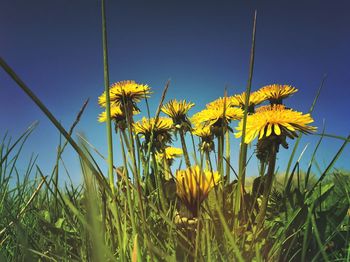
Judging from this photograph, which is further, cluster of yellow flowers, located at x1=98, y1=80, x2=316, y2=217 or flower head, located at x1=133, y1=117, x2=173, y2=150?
flower head, located at x1=133, y1=117, x2=173, y2=150

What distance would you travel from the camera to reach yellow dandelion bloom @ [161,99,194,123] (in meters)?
1.52

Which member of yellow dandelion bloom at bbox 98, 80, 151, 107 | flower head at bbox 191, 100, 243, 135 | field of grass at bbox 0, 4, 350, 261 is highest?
yellow dandelion bloom at bbox 98, 80, 151, 107

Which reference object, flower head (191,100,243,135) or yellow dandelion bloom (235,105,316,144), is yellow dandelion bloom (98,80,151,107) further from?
yellow dandelion bloom (235,105,316,144)

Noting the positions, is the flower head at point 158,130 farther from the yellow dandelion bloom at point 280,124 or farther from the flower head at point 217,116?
the yellow dandelion bloom at point 280,124

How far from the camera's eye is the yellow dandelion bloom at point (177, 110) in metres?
1.52

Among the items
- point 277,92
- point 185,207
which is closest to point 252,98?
point 277,92

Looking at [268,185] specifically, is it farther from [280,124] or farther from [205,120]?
[205,120]

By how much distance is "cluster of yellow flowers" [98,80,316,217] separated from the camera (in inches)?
27.1

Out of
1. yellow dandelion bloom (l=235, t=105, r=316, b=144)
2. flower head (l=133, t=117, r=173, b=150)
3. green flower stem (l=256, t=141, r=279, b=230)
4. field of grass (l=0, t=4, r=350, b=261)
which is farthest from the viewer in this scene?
flower head (l=133, t=117, r=173, b=150)

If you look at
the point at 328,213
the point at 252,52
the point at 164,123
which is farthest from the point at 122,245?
the point at 164,123

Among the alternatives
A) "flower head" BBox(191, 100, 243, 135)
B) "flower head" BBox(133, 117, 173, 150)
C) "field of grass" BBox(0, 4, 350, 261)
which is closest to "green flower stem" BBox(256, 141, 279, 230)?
"field of grass" BBox(0, 4, 350, 261)

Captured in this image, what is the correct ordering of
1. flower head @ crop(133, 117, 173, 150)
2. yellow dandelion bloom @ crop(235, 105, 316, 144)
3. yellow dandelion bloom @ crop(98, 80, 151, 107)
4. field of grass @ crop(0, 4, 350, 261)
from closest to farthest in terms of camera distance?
field of grass @ crop(0, 4, 350, 261), yellow dandelion bloom @ crop(235, 105, 316, 144), yellow dandelion bloom @ crop(98, 80, 151, 107), flower head @ crop(133, 117, 173, 150)

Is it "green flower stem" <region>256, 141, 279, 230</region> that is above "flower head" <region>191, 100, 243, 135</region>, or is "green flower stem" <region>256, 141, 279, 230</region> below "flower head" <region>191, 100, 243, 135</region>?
below

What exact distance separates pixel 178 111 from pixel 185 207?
0.85 m
